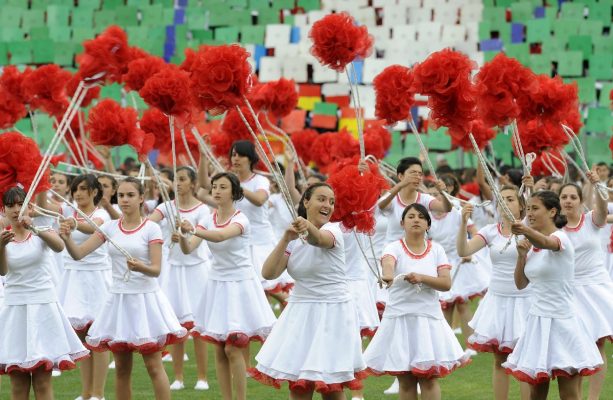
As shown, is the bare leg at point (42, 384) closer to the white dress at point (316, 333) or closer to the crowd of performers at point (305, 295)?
the crowd of performers at point (305, 295)

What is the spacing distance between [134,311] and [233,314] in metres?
0.82

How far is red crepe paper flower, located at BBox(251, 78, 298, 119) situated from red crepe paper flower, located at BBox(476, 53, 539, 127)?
147 inches

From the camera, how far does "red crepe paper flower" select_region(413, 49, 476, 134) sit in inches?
249

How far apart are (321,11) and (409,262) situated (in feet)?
51.5

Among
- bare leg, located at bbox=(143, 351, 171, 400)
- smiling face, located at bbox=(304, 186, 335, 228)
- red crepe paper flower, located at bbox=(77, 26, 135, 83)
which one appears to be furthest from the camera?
red crepe paper flower, located at bbox=(77, 26, 135, 83)

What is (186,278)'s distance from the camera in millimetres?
9477

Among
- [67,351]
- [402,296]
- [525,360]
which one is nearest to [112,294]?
[67,351]

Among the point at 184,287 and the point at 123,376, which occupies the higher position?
the point at 184,287

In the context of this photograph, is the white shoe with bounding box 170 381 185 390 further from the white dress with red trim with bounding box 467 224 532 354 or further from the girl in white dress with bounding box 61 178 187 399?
the white dress with red trim with bounding box 467 224 532 354

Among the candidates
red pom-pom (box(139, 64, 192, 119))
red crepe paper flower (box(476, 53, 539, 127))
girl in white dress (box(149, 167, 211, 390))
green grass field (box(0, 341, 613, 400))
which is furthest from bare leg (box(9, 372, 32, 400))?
red crepe paper flower (box(476, 53, 539, 127))

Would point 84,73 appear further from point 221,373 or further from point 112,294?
point 221,373

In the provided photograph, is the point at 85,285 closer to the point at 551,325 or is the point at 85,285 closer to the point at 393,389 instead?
the point at 393,389

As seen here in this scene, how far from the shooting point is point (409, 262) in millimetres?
7082

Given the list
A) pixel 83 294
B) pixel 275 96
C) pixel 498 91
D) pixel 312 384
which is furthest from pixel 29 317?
pixel 275 96
